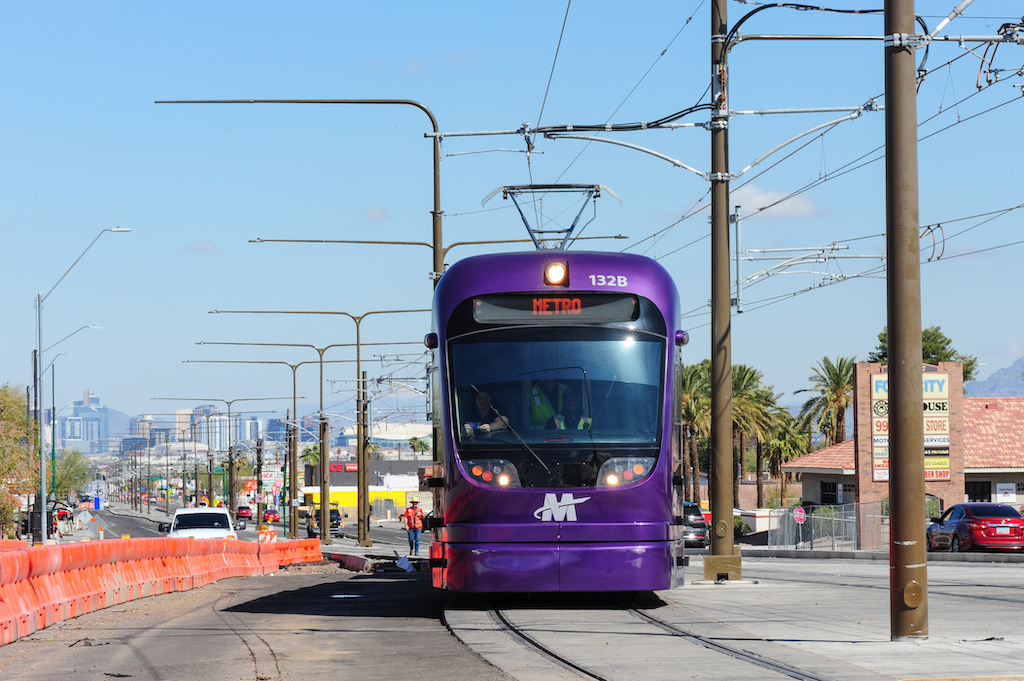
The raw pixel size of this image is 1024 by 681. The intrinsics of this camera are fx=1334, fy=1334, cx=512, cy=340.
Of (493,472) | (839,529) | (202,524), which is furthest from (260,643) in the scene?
(839,529)

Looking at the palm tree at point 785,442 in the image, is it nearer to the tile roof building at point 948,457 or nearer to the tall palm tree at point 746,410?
the tall palm tree at point 746,410

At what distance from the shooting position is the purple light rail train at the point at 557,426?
12914 mm

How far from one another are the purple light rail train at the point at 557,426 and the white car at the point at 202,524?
826 inches

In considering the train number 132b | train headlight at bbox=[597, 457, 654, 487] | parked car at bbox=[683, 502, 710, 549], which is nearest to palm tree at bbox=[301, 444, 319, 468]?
parked car at bbox=[683, 502, 710, 549]

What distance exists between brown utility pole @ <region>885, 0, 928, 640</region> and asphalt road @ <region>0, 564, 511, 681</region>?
11.6ft

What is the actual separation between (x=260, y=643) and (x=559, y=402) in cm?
365

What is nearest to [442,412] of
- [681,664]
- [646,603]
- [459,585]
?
[459,585]

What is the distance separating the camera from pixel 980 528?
104 feet

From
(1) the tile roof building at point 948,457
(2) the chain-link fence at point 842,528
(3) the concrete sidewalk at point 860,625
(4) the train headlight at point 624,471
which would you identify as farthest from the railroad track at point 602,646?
(1) the tile roof building at point 948,457

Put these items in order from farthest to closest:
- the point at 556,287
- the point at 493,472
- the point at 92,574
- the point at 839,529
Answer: the point at 839,529 → the point at 92,574 → the point at 556,287 → the point at 493,472

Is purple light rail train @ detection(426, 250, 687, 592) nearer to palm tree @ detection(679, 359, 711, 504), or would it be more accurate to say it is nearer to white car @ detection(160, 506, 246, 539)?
white car @ detection(160, 506, 246, 539)

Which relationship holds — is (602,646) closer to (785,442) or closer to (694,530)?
(694,530)

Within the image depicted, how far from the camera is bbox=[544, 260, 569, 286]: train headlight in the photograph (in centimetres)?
1367

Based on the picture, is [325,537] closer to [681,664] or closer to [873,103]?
[873,103]
